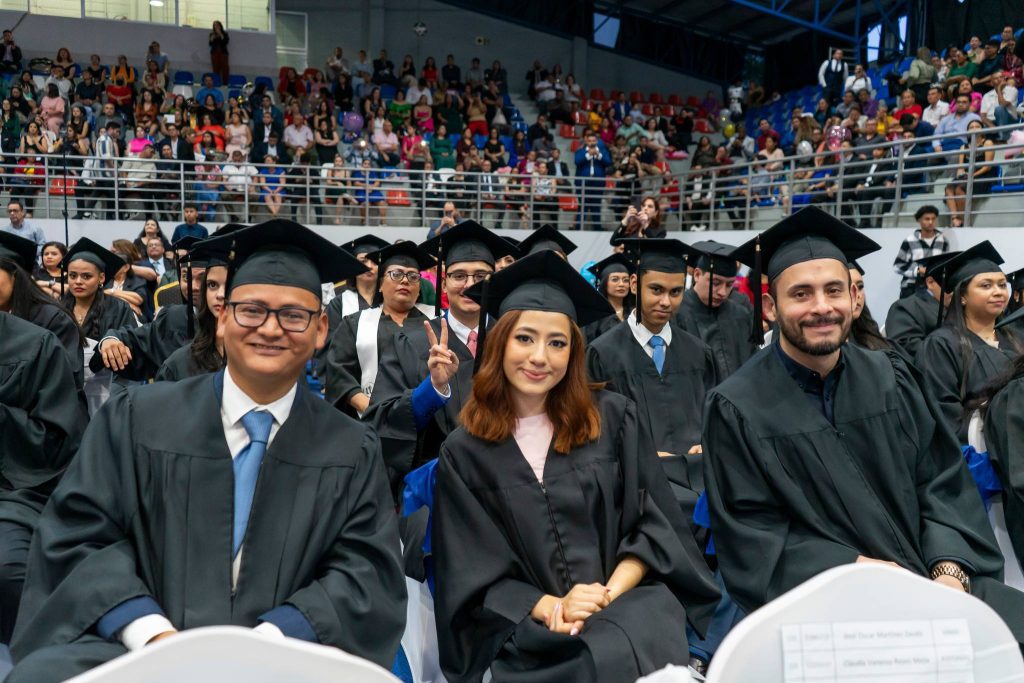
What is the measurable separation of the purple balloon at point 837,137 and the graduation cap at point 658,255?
1059 centimetres

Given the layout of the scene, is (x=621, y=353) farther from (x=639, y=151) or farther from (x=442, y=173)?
(x=639, y=151)

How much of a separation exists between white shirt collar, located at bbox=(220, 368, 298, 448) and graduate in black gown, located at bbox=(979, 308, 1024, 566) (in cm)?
265

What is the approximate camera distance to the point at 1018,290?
266 inches

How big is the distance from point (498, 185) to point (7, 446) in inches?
537

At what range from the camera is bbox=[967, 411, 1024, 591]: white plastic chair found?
3.55 m

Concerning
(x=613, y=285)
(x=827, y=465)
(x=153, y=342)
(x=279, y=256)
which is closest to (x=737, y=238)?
(x=613, y=285)

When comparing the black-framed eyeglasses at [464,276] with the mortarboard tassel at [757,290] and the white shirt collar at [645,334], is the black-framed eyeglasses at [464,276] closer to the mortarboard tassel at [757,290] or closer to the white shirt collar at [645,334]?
the white shirt collar at [645,334]

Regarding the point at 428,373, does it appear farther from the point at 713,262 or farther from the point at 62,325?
the point at 713,262

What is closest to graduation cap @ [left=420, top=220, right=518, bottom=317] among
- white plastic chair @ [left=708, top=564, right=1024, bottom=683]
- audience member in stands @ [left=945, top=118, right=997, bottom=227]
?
white plastic chair @ [left=708, top=564, right=1024, bottom=683]

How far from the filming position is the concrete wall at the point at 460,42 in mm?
22984

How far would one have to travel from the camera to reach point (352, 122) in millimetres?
18844

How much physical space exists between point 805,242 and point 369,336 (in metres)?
2.86

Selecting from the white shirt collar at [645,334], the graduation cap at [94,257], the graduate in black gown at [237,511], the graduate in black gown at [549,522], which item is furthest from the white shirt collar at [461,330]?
the graduation cap at [94,257]

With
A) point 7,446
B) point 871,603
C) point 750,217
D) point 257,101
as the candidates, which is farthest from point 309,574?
point 257,101
